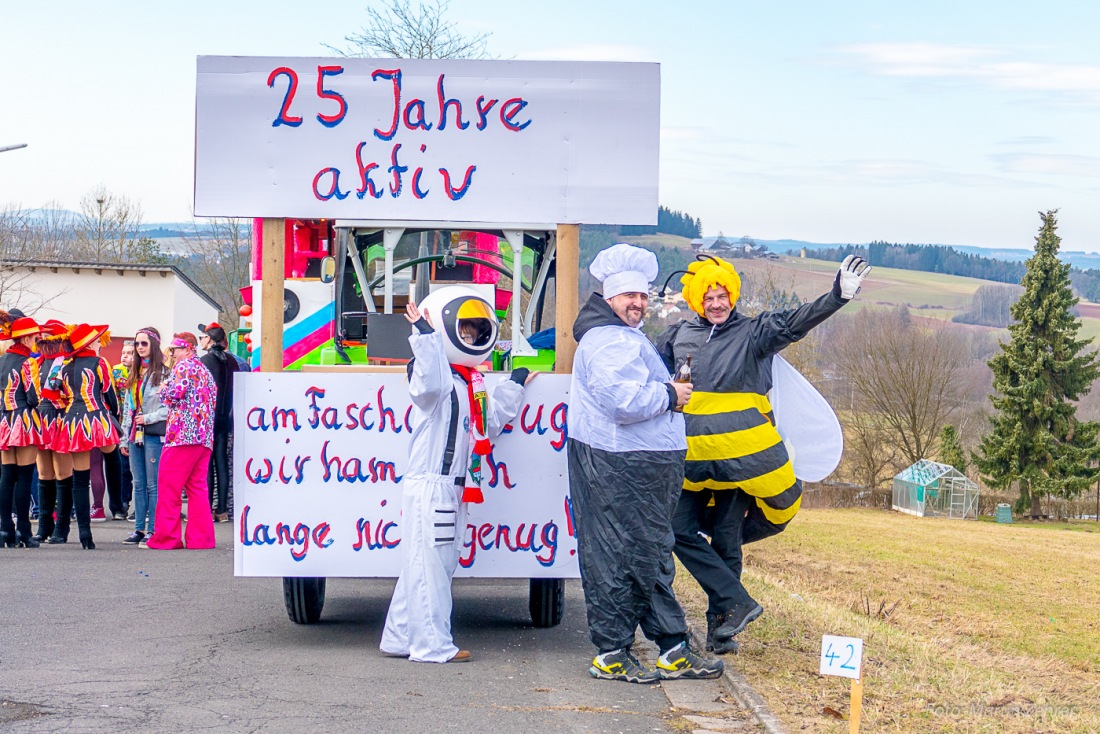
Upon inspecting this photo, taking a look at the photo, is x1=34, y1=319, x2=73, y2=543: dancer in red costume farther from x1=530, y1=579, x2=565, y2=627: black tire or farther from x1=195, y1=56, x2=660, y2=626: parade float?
x1=530, y1=579, x2=565, y2=627: black tire

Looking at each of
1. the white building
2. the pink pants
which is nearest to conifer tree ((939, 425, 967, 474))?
the white building

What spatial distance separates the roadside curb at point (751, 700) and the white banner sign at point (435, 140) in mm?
2453

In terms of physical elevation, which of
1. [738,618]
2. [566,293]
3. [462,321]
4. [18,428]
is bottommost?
[738,618]

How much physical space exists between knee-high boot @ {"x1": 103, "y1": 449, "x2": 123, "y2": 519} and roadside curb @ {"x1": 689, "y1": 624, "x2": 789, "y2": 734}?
26.6 feet

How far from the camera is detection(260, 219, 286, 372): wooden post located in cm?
737

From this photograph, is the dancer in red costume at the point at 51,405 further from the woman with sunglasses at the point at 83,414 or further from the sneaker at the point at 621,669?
the sneaker at the point at 621,669

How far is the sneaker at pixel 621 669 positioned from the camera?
6664 mm

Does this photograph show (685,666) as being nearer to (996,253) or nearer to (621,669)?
(621,669)

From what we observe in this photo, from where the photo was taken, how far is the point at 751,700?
20.1 ft

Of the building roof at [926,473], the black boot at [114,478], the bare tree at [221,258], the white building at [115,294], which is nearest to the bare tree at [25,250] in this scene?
the white building at [115,294]

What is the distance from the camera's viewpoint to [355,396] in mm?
7219

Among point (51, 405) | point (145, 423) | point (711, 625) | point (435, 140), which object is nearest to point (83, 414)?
point (51, 405)

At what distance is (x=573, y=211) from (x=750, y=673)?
258 cm

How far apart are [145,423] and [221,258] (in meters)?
33.1
